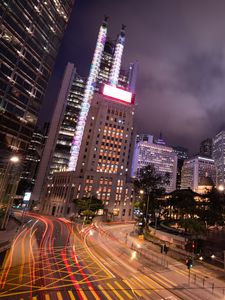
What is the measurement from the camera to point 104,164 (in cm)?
12406

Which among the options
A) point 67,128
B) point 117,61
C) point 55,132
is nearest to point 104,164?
point 55,132

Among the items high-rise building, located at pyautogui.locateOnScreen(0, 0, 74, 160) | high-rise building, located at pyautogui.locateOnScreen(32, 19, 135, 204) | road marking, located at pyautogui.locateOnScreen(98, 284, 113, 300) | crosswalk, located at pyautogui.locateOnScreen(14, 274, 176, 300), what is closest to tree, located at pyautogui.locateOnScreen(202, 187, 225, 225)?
crosswalk, located at pyautogui.locateOnScreen(14, 274, 176, 300)

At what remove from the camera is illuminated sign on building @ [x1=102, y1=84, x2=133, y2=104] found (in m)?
135

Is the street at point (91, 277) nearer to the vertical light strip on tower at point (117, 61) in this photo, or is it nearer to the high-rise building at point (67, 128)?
the high-rise building at point (67, 128)

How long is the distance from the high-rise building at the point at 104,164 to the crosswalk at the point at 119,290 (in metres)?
87.5

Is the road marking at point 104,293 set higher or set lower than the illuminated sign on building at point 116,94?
lower

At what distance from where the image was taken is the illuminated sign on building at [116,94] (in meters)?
135

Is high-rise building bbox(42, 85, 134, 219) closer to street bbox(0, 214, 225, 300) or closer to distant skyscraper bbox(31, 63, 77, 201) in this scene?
distant skyscraper bbox(31, 63, 77, 201)

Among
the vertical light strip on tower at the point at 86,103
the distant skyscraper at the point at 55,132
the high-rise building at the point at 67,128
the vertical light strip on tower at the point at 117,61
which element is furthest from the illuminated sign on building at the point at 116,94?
the distant skyscraper at the point at 55,132

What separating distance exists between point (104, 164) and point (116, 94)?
151 feet

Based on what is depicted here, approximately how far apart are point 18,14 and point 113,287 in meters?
73.6

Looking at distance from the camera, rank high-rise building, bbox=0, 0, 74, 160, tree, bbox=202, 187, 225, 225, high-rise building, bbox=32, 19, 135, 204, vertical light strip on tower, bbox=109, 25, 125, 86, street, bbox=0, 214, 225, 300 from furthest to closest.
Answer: vertical light strip on tower, bbox=109, 25, 125, 86, high-rise building, bbox=32, 19, 135, 204, tree, bbox=202, 187, 225, 225, high-rise building, bbox=0, 0, 74, 160, street, bbox=0, 214, 225, 300

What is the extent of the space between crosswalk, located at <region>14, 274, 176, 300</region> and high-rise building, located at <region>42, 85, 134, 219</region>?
87.5 m

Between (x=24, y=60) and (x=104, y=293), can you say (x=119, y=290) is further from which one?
(x=24, y=60)
